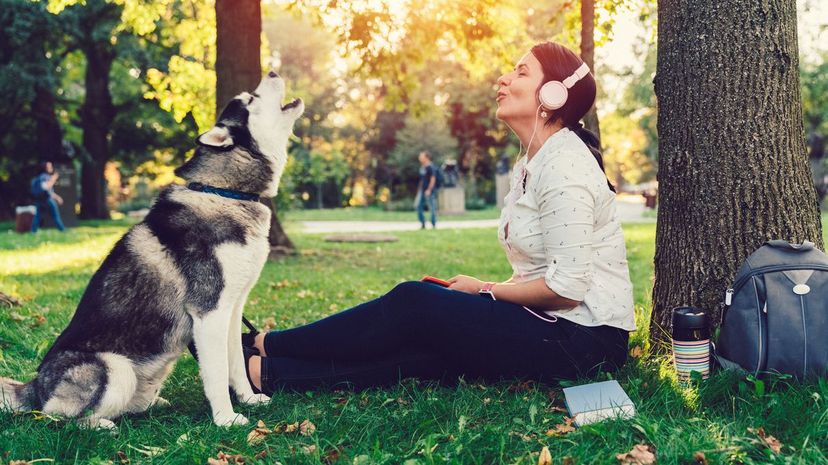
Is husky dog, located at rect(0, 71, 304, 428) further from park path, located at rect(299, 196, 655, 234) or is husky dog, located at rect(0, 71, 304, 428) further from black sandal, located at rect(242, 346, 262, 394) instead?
park path, located at rect(299, 196, 655, 234)

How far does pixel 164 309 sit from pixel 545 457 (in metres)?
1.85

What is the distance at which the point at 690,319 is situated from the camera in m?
3.43

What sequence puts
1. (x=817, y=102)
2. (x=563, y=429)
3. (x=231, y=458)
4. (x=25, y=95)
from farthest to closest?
(x=817, y=102), (x=25, y=95), (x=563, y=429), (x=231, y=458)

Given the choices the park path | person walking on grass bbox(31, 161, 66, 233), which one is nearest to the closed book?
the park path

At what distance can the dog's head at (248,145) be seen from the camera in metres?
3.57

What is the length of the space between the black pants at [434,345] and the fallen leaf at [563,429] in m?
0.38

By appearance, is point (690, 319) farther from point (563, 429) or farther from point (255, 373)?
point (255, 373)

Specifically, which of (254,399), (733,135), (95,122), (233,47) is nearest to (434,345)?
(254,399)

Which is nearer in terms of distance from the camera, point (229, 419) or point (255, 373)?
point (229, 419)

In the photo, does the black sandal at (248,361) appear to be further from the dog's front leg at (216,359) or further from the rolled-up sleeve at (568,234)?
the rolled-up sleeve at (568,234)

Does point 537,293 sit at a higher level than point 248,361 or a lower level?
higher

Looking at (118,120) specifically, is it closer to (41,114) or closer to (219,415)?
(41,114)

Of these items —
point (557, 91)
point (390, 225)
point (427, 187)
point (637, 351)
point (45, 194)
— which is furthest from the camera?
point (390, 225)

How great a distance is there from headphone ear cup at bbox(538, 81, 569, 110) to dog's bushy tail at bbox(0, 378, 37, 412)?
2762 millimetres
